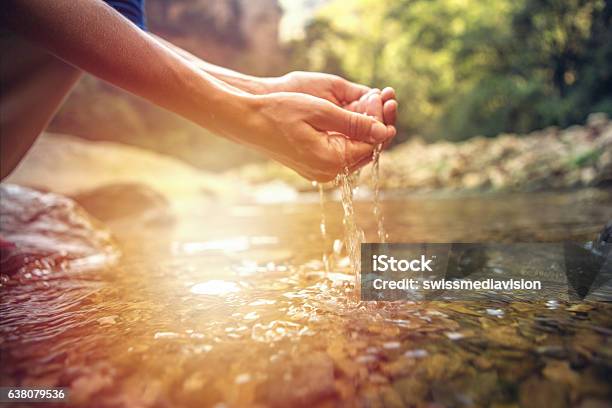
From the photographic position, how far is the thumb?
5.08 feet

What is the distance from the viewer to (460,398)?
2.33 ft

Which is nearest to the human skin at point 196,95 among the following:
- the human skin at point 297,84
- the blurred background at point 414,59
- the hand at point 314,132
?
the hand at point 314,132

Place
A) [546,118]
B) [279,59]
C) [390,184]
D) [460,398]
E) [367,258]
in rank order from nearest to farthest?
[460,398]
[367,258]
[390,184]
[546,118]
[279,59]

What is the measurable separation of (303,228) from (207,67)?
77.7 inches

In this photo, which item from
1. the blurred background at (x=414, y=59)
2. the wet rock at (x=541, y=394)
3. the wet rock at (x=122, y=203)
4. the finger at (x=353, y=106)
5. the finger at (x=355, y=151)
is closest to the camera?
the wet rock at (x=541, y=394)

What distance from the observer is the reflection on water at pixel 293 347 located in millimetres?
746

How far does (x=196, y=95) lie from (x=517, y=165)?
846cm

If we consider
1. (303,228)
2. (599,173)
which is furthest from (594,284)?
(599,173)

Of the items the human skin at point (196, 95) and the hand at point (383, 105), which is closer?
the human skin at point (196, 95)

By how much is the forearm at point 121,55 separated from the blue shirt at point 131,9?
2.35 ft

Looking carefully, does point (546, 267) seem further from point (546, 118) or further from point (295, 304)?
point (546, 118)

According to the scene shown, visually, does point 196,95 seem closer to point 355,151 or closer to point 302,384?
point 355,151

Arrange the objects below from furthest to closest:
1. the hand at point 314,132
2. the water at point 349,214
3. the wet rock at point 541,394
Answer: the water at point 349,214 < the hand at point 314,132 < the wet rock at point 541,394

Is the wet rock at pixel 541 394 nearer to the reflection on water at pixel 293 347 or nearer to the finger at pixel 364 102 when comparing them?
the reflection on water at pixel 293 347
